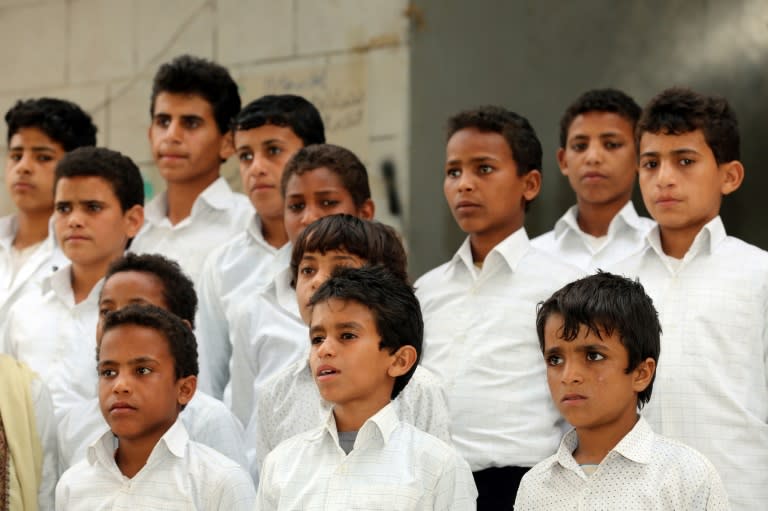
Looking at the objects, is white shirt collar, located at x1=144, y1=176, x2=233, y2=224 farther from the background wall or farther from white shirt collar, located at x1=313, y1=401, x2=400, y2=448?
white shirt collar, located at x1=313, y1=401, x2=400, y2=448

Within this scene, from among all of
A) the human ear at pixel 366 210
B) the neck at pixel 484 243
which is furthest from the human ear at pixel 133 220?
the neck at pixel 484 243

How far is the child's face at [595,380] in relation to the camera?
2988 mm

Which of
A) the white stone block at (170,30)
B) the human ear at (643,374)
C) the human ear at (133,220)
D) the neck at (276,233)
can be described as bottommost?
the human ear at (643,374)

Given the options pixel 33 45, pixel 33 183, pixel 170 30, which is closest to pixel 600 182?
pixel 33 183

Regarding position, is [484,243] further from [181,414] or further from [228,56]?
[228,56]

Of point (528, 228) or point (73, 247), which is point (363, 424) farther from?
point (528, 228)

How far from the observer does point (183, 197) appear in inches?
190

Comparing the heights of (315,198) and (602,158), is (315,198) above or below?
below

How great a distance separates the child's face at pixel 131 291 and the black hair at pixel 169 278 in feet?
0.06

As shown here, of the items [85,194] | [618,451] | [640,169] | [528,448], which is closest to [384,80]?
[85,194]

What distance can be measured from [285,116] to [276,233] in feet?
1.38

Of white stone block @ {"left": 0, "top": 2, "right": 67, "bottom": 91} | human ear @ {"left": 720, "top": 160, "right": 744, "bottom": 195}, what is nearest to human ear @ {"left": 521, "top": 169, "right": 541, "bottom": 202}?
human ear @ {"left": 720, "top": 160, "right": 744, "bottom": 195}

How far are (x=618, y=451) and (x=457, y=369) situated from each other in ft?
2.48

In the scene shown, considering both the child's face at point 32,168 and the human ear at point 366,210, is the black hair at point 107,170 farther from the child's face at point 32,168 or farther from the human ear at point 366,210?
the human ear at point 366,210
